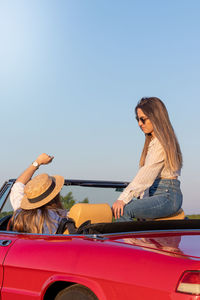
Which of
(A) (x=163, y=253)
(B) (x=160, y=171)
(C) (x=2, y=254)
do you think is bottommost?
(C) (x=2, y=254)

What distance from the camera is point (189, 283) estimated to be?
2799 mm

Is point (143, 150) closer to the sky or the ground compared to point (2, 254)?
closer to the sky

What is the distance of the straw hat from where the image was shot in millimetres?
4465

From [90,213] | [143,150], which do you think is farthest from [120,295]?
[143,150]

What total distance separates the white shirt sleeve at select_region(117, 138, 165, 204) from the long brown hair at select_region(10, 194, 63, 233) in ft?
2.18

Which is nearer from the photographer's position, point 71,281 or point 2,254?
point 71,281

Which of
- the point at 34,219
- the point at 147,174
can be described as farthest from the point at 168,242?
the point at 34,219

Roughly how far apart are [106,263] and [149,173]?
1587mm

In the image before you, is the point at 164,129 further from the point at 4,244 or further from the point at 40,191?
the point at 4,244

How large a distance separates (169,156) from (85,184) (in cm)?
136

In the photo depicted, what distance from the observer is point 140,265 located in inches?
120

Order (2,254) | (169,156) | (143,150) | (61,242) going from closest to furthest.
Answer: (61,242), (2,254), (169,156), (143,150)

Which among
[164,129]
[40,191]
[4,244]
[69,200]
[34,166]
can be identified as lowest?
[4,244]

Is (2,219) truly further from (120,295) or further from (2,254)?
(120,295)
